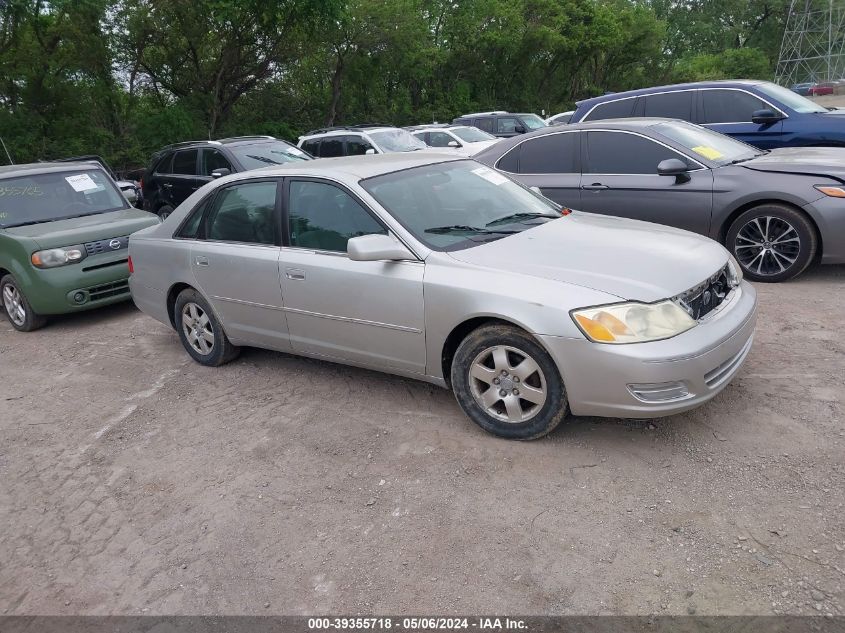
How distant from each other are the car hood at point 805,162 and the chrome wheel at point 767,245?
50 centimetres

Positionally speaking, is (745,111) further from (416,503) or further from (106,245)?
(106,245)

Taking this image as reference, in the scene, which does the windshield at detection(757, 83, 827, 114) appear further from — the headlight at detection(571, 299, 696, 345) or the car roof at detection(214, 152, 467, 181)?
the headlight at detection(571, 299, 696, 345)

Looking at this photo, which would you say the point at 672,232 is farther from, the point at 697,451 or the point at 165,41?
the point at 165,41

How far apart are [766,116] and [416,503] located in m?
7.49

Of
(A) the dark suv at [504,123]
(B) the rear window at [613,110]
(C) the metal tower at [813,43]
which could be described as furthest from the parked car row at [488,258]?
(C) the metal tower at [813,43]

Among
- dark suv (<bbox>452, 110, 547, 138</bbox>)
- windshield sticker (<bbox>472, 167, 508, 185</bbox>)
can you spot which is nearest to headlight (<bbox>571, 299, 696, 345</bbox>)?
windshield sticker (<bbox>472, 167, 508, 185</bbox>)

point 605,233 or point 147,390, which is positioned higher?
point 605,233

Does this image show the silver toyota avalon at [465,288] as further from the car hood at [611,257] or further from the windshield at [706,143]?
the windshield at [706,143]

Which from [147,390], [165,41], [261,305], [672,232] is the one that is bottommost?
[147,390]

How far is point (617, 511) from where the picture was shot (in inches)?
128

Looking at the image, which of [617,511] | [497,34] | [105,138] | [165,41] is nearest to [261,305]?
[617,511]

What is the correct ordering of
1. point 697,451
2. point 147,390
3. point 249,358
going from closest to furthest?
point 697,451
point 147,390
point 249,358

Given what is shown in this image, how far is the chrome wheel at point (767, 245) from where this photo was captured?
609cm

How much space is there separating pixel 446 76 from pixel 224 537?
104 feet
